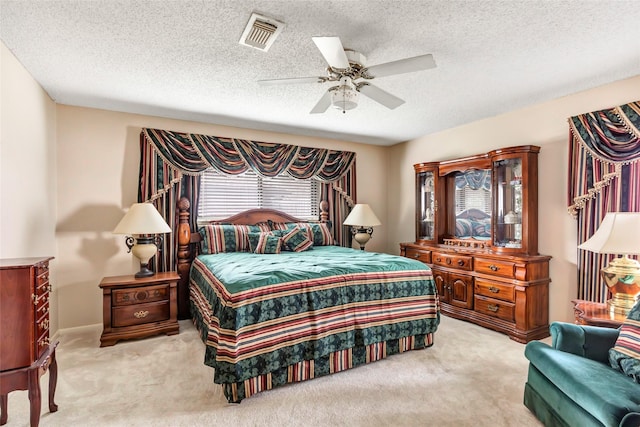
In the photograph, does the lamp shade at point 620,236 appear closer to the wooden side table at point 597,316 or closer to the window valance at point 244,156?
the wooden side table at point 597,316

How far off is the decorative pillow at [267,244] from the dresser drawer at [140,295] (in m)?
1.10

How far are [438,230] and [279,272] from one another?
9.17ft

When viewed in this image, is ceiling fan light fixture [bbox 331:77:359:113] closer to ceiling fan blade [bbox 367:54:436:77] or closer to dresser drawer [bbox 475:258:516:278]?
ceiling fan blade [bbox 367:54:436:77]

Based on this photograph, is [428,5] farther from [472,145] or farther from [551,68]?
[472,145]

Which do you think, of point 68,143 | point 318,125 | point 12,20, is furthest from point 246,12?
point 68,143

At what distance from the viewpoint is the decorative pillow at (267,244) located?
12.8 feet

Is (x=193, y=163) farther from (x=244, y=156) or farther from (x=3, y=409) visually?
(x=3, y=409)

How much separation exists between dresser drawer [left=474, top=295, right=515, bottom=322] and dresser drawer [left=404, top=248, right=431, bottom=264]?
2.68 feet

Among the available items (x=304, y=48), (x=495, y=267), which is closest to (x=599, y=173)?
(x=495, y=267)

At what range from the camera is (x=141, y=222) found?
129 inches

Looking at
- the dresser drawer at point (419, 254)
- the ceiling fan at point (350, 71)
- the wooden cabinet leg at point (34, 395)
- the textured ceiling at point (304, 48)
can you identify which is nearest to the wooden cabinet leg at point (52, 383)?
the wooden cabinet leg at point (34, 395)

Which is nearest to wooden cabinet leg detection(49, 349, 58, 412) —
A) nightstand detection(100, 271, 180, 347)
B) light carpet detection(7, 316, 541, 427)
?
light carpet detection(7, 316, 541, 427)

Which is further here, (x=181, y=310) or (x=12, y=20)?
(x=181, y=310)

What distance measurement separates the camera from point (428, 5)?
1.77 m
